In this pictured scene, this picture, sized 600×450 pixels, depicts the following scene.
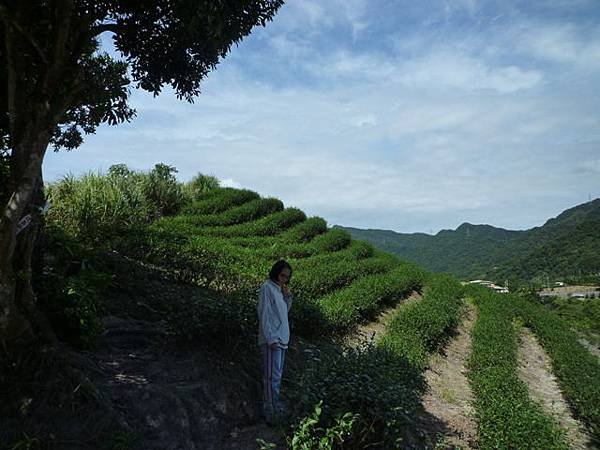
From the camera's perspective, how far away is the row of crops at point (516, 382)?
7.27 metres

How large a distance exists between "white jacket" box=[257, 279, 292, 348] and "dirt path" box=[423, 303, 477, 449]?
98.6 inches

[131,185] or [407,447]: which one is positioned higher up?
[131,185]

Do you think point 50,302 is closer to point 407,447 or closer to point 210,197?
point 407,447

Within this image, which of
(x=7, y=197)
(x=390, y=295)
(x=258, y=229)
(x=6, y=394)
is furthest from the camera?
(x=258, y=229)

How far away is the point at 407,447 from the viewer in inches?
220

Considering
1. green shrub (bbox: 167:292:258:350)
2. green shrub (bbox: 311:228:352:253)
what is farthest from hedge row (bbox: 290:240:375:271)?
green shrub (bbox: 167:292:258:350)

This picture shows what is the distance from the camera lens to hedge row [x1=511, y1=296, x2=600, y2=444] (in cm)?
1015

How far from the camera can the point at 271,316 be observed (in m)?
5.54

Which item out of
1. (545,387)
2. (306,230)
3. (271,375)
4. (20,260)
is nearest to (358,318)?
(545,387)

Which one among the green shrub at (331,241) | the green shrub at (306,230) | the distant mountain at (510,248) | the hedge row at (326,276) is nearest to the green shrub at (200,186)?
the green shrub at (306,230)

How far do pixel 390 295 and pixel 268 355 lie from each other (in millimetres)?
11057

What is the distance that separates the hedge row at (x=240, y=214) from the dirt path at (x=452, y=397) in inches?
414

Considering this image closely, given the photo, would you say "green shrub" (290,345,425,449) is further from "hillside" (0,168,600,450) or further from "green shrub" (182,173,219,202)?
"green shrub" (182,173,219,202)

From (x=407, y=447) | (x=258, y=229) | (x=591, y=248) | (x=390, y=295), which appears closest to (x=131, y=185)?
(x=258, y=229)
